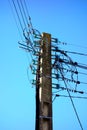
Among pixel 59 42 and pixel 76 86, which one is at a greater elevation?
pixel 59 42

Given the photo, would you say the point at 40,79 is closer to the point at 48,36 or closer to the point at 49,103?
the point at 49,103

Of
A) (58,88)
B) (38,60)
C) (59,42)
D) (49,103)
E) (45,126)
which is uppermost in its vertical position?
(59,42)

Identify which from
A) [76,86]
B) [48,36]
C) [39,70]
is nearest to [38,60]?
[39,70]

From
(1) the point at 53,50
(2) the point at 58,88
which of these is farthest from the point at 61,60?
(2) the point at 58,88

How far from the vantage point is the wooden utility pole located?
1124cm

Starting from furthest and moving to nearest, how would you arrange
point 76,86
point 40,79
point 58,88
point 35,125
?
point 76,86 → point 58,88 → point 40,79 → point 35,125

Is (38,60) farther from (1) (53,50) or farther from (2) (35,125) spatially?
(2) (35,125)

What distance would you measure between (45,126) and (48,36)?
14.6 ft

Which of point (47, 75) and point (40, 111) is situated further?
point (47, 75)

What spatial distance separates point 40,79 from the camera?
12.1 metres

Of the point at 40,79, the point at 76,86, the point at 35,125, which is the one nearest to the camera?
the point at 35,125

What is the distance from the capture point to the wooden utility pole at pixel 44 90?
1124cm

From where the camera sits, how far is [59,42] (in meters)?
14.0

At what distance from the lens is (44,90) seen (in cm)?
1172
